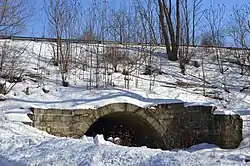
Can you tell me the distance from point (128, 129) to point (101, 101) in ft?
10.0

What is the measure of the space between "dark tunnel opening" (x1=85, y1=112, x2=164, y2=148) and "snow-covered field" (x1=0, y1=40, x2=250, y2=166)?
3.14 feet

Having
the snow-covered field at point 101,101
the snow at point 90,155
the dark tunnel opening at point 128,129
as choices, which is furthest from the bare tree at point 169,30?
the snow at point 90,155

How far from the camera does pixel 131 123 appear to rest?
14344mm

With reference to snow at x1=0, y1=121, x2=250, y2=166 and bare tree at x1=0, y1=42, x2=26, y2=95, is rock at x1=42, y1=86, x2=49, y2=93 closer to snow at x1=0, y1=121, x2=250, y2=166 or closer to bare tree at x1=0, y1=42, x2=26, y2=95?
bare tree at x1=0, y1=42, x2=26, y2=95

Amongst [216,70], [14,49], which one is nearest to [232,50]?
[216,70]

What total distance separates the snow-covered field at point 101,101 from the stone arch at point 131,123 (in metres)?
0.30

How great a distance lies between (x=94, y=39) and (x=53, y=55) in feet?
6.18

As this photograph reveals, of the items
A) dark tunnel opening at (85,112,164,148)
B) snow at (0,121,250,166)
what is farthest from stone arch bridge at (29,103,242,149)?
snow at (0,121,250,166)

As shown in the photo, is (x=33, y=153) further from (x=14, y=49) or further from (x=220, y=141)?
(x=14, y=49)

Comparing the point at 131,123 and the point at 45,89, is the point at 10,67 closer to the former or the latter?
the point at 45,89

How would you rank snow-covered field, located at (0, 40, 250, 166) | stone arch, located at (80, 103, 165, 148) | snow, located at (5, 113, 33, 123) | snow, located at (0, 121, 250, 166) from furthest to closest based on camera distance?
stone arch, located at (80, 103, 165, 148) < snow, located at (5, 113, 33, 123) < snow-covered field, located at (0, 40, 250, 166) < snow, located at (0, 121, 250, 166)

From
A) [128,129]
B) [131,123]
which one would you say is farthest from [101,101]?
[128,129]

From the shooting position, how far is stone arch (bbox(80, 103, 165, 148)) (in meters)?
12.2

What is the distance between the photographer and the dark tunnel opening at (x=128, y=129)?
1311 centimetres
